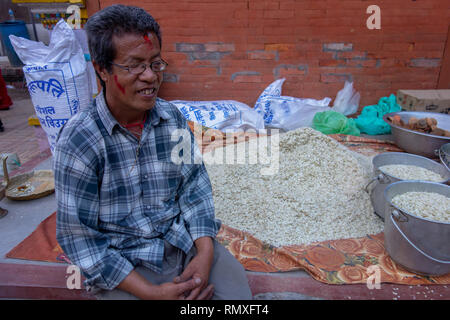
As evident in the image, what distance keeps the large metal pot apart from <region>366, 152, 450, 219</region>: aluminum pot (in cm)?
64

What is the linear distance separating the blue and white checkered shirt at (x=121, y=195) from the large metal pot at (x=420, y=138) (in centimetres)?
257

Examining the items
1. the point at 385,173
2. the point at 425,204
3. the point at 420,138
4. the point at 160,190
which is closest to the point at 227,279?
the point at 160,190

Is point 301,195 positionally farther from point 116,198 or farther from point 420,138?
point 116,198

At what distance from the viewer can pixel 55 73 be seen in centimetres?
281

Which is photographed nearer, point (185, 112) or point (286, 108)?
point (185, 112)

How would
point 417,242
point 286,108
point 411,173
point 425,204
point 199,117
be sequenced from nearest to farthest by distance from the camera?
1. point 417,242
2. point 425,204
3. point 411,173
4. point 199,117
5. point 286,108

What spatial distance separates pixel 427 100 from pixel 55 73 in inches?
160

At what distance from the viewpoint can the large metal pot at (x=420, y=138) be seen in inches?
120

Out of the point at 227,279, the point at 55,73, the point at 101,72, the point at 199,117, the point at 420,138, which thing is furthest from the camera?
the point at 199,117

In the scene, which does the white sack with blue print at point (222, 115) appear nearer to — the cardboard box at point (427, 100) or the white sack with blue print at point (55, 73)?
the white sack with blue print at point (55, 73)

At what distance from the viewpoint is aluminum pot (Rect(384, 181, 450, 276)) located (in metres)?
1.68

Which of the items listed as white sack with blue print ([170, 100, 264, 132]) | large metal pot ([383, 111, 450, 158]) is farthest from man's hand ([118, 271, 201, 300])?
large metal pot ([383, 111, 450, 158])

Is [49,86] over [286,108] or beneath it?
over

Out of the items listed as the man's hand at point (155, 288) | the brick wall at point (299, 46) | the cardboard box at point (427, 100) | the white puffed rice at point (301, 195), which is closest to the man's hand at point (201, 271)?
the man's hand at point (155, 288)
